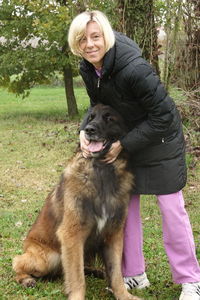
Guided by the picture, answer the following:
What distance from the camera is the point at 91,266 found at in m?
4.26

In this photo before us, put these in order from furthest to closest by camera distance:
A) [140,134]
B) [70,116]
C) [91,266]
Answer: [70,116] → [91,266] → [140,134]

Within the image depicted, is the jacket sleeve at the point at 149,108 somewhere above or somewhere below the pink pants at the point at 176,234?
above

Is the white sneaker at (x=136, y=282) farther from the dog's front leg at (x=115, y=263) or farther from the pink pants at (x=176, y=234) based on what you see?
the pink pants at (x=176, y=234)

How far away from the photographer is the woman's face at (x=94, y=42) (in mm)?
3311

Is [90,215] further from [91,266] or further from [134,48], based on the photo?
[134,48]

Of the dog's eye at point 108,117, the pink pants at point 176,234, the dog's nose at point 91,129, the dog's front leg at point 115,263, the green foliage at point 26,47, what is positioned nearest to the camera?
the dog's nose at point 91,129

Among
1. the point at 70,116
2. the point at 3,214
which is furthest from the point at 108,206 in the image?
the point at 70,116

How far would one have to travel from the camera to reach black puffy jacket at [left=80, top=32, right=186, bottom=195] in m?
3.27

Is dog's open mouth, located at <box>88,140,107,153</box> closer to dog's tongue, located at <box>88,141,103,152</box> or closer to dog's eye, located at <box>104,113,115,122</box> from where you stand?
dog's tongue, located at <box>88,141,103,152</box>

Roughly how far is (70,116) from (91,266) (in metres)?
11.2

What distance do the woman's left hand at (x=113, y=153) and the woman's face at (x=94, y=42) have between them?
2.13ft

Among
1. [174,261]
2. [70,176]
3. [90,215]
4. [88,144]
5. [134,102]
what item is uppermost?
[134,102]

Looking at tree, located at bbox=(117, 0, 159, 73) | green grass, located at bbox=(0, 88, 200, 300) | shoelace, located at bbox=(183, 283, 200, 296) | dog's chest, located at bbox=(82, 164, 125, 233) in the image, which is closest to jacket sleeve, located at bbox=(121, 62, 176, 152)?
dog's chest, located at bbox=(82, 164, 125, 233)

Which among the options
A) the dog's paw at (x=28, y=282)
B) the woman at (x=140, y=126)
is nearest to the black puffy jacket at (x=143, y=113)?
the woman at (x=140, y=126)
